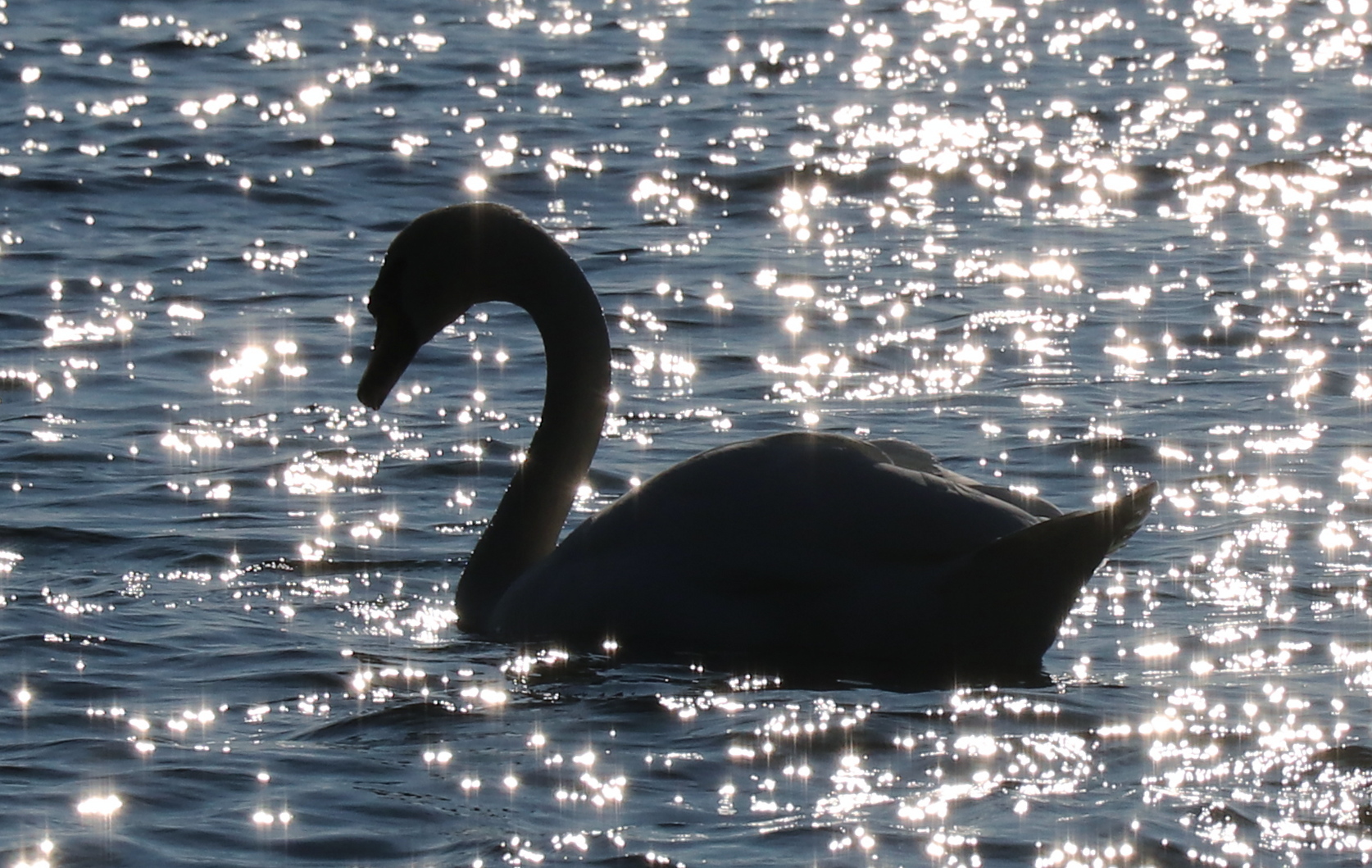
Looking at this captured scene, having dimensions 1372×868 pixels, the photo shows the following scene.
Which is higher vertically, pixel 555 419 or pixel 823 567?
pixel 555 419

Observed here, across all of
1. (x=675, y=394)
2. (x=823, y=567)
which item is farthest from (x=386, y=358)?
(x=675, y=394)

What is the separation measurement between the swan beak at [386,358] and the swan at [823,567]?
96 cm

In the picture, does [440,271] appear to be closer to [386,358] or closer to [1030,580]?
[386,358]

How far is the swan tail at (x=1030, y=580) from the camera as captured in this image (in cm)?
638

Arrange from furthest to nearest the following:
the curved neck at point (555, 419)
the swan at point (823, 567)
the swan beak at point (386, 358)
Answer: the swan beak at point (386, 358) → the curved neck at point (555, 419) → the swan at point (823, 567)

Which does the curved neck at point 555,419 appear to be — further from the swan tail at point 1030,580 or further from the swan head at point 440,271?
the swan tail at point 1030,580

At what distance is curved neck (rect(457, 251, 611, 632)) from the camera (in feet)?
24.6

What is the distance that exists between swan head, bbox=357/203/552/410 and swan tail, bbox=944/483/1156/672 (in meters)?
1.89

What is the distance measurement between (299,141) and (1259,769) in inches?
403

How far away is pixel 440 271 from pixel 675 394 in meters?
2.53

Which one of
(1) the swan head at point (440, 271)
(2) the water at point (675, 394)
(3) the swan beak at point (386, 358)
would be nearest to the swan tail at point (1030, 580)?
(2) the water at point (675, 394)

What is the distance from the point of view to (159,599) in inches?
292

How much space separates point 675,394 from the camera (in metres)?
10.1

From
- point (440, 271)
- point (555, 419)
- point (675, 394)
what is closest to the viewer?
point (440, 271)
